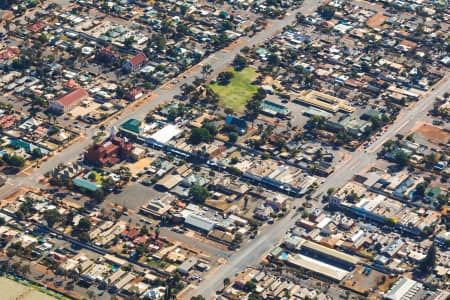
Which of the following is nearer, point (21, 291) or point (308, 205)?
point (21, 291)

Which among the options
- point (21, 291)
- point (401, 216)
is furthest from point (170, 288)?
point (401, 216)

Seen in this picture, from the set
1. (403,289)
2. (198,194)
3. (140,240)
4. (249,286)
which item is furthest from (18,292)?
(403,289)

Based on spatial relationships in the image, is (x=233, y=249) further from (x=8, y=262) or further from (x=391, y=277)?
(x=8, y=262)

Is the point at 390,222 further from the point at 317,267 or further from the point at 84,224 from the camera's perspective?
the point at 84,224

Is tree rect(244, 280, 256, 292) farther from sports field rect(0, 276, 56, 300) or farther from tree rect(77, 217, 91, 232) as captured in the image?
sports field rect(0, 276, 56, 300)

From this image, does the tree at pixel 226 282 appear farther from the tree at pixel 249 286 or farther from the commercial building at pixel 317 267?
the commercial building at pixel 317 267

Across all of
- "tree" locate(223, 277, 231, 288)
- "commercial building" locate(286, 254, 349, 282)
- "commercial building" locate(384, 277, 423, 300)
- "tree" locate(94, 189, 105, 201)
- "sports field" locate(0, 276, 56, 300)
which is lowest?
"sports field" locate(0, 276, 56, 300)

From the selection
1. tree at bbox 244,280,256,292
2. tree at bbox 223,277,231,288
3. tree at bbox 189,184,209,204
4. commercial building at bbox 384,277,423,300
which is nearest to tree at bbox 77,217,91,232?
tree at bbox 189,184,209,204
